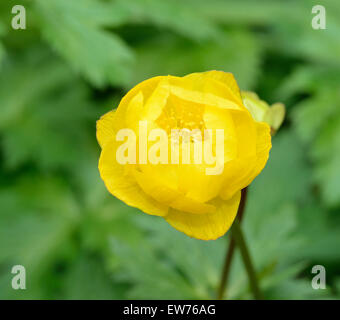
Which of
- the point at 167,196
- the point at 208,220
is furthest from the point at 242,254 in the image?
the point at 167,196

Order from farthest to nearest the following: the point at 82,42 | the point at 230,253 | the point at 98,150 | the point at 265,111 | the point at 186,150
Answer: the point at 98,150 < the point at 82,42 < the point at 230,253 < the point at 265,111 < the point at 186,150

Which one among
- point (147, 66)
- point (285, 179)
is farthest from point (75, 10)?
point (285, 179)

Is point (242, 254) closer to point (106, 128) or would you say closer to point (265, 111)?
point (265, 111)

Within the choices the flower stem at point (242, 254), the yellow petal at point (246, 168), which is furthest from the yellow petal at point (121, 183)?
the flower stem at point (242, 254)

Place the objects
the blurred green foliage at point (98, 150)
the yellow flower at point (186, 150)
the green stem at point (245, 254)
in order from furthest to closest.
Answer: the blurred green foliage at point (98, 150)
the green stem at point (245, 254)
the yellow flower at point (186, 150)

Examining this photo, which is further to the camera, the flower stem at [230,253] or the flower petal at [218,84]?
the flower stem at [230,253]

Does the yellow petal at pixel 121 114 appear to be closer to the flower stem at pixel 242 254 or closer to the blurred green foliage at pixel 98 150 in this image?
the flower stem at pixel 242 254

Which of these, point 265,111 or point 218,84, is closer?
point 218,84
